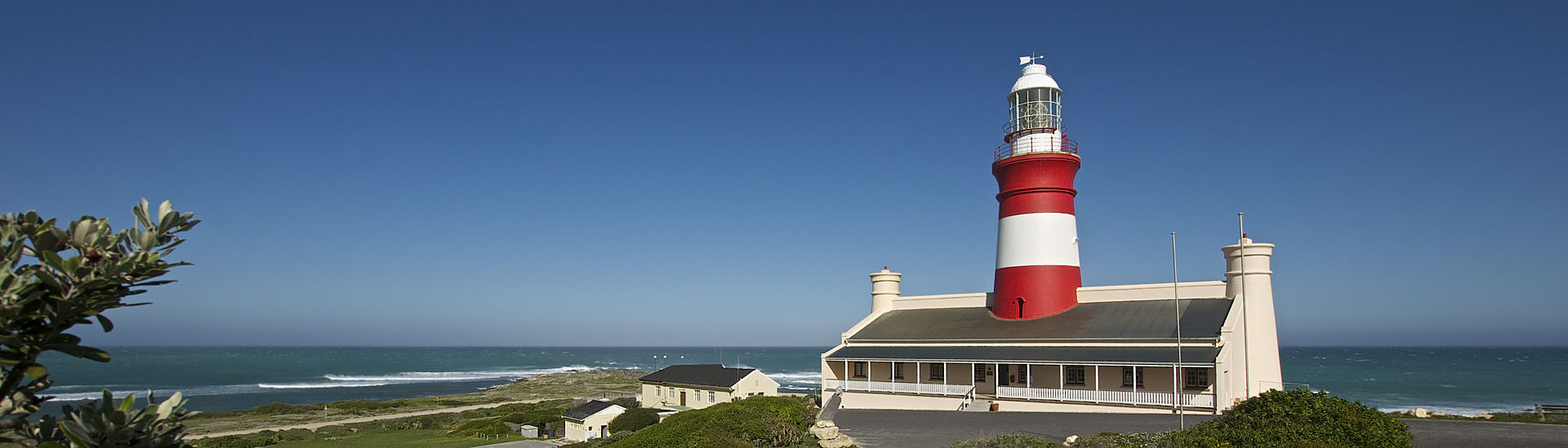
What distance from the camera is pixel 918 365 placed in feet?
84.3

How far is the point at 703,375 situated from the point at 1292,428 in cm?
2936

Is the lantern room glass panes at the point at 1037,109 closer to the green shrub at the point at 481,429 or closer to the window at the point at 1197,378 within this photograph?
the window at the point at 1197,378

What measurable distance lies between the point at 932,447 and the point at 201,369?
4912 inches

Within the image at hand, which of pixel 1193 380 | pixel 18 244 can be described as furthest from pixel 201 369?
pixel 18 244

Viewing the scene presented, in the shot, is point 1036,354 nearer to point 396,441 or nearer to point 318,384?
point 396,441

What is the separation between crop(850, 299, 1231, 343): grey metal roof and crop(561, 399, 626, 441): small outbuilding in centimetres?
1094

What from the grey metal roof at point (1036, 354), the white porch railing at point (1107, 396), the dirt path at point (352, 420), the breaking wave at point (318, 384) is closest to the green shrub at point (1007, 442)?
the white porch railing at point (1107, 396)

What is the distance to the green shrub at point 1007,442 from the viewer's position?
15430mm

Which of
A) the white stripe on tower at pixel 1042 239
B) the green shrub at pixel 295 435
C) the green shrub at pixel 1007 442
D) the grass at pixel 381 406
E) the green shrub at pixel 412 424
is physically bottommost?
the grass at pixel 381 406

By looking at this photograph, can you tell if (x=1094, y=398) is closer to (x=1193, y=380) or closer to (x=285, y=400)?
(x=1193, y=380)

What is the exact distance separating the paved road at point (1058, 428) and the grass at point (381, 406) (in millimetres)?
29717

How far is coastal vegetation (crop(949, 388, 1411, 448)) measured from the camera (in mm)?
12414

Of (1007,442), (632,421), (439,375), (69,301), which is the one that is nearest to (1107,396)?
(1007,442)

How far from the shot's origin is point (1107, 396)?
2234 cm
